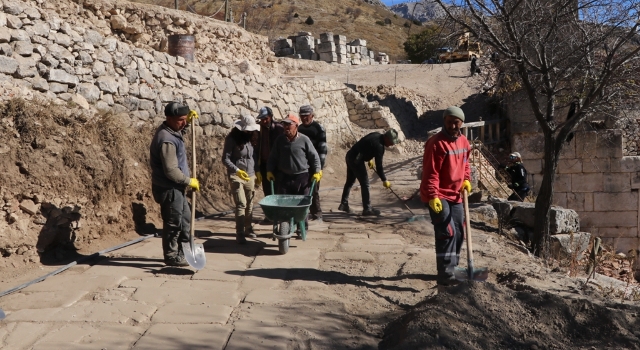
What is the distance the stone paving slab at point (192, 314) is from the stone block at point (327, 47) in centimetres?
2715

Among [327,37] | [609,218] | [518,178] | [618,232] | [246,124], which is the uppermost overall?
[327,37]

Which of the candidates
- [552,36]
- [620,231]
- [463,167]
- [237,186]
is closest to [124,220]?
[237,186]

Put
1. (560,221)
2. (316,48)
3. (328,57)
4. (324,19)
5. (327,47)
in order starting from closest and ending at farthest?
(560,221) < (328,57) < (327,47) < (316,48) < (324,19)

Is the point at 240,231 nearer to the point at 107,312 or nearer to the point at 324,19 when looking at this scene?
the point at 107,312

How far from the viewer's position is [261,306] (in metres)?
5.20

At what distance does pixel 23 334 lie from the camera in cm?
446

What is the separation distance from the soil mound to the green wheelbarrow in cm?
223

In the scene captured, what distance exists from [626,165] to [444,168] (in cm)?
894

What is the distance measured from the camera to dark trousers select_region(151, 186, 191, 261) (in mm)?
6141

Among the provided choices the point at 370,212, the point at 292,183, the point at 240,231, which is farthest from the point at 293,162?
the point at 370,212

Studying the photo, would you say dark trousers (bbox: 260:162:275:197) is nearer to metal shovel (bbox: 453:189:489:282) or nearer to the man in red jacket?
the man in red jacket

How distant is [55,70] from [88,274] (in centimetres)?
433

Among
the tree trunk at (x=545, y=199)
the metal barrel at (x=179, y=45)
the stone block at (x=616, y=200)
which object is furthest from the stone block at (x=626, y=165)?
the metal barrel at (x=179, y=45)

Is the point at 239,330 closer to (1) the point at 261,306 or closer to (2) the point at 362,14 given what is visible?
(1) the point at 261,306
